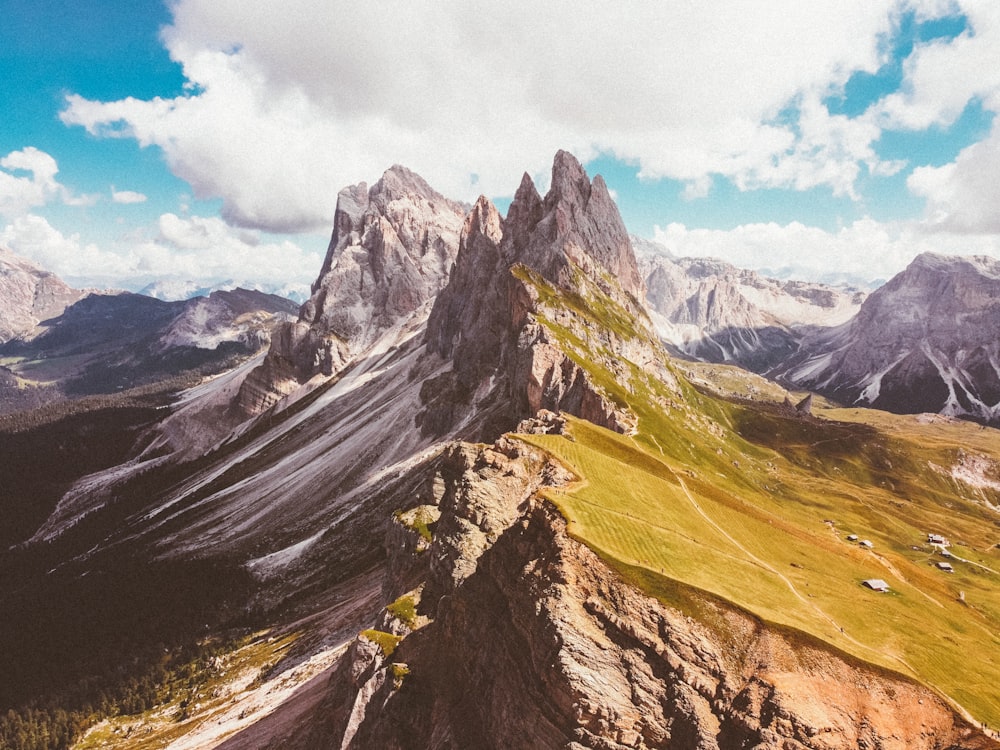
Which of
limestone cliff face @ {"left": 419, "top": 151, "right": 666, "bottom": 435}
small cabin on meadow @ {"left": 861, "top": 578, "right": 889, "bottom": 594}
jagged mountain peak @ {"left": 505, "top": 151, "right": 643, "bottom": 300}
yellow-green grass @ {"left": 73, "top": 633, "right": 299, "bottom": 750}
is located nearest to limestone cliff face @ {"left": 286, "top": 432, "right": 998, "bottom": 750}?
small cabin on meadow @ {"left": 861, "top": 578, "right": 889, "bottom": 594}

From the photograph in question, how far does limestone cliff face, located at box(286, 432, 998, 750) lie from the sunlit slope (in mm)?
1648

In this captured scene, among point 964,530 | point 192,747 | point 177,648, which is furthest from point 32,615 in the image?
point 964,530

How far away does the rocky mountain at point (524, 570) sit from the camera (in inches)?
941

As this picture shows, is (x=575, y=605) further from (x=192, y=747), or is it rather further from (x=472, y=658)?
(x=192, y=747)

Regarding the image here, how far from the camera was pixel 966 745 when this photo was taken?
69.6ft

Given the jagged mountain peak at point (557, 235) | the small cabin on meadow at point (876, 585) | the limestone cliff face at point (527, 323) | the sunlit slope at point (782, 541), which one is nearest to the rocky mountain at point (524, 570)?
the sunlit slope at point (782, 541)

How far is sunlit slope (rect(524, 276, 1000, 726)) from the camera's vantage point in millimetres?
27797

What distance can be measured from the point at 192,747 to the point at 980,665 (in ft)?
280

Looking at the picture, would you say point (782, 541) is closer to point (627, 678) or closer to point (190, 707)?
point (627, 678)

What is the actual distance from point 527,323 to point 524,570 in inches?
3190

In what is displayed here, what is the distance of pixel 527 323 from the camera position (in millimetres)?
105875

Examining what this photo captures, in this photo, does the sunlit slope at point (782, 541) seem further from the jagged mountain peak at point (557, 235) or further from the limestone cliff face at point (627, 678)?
the jagged mountain peak at point (557, 235)

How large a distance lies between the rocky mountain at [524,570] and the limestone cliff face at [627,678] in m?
0.13

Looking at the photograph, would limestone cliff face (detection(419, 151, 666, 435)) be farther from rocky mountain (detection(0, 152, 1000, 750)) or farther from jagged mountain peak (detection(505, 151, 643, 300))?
rocky mountain (detection(0, 152, 1000, 750))
